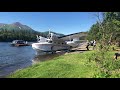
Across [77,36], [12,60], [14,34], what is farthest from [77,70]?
[12,60]

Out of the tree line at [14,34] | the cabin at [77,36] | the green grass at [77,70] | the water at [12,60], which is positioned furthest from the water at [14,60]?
the cabin at [77,36]

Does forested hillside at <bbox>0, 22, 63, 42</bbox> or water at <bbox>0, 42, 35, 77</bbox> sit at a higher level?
forested hillside at <bbox>0, 22, 63, 42</bbox>

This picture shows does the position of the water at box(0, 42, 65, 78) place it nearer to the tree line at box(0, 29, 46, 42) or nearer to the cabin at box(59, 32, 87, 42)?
the tree line at box(0, 29, 46, 42)

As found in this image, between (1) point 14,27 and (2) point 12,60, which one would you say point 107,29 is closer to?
(1) point 14,27

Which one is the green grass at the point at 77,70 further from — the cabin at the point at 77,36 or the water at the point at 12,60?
the water at the point at 12,60

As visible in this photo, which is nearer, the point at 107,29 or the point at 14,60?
the point at 107,29

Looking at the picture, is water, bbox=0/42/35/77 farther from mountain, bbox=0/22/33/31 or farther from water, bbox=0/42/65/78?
mountain, bbox=0/22/33/31

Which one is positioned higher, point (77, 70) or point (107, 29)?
point (107, 29)

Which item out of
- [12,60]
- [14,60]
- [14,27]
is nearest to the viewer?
[14,27]

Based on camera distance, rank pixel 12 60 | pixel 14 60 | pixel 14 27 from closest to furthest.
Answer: pixel 14 27, pixel 12 60, pixel 14 60

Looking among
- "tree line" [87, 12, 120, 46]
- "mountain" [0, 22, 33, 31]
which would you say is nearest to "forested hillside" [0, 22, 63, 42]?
"mountain" [0, 22, 33, 31]

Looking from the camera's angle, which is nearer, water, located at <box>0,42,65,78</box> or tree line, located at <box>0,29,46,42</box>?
tree line, located at <box>0,29,46,42</box>
